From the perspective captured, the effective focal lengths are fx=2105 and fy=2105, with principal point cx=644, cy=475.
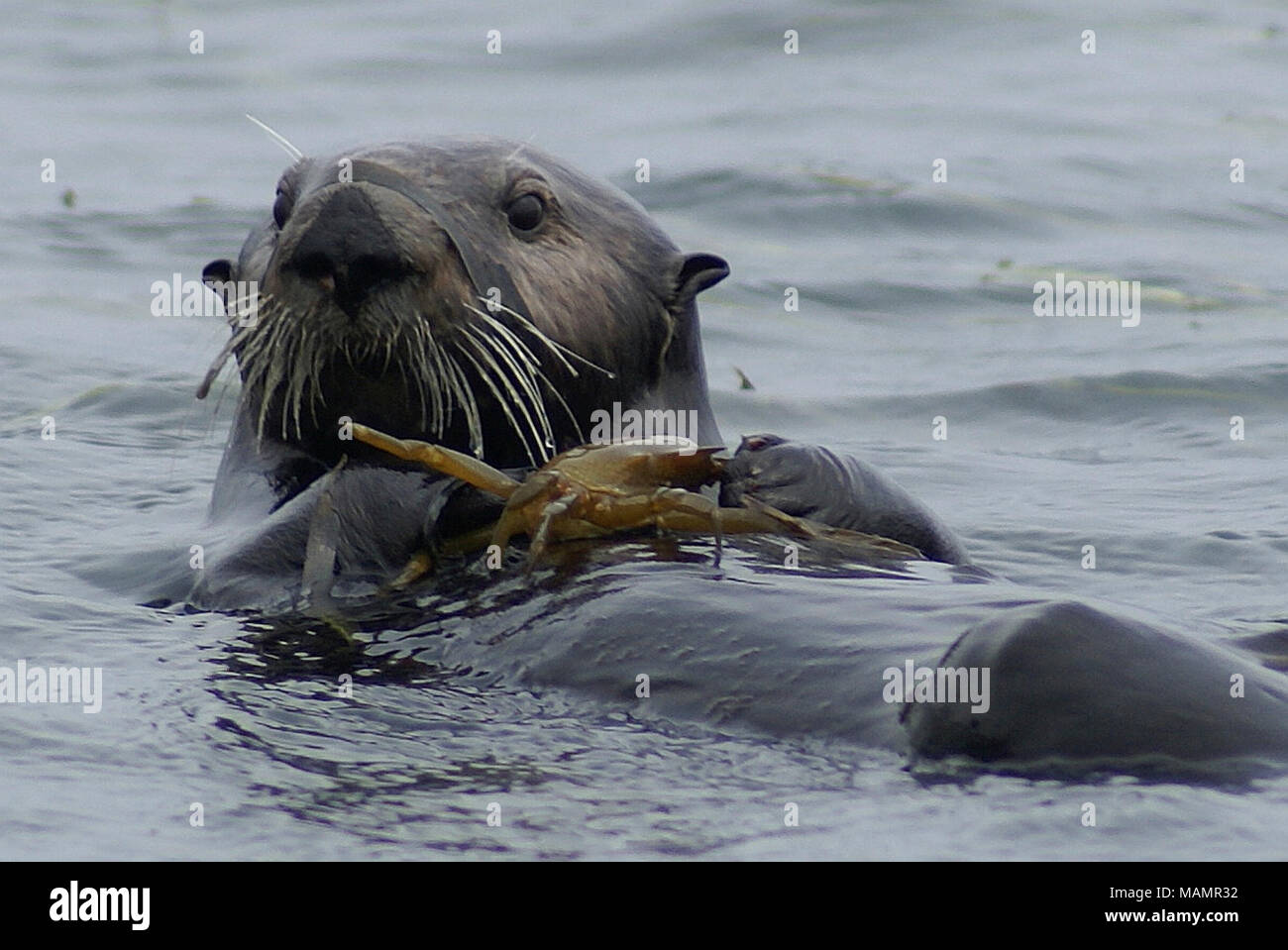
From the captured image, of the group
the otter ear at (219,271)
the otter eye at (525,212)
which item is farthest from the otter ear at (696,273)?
the otter ear at (219,271)

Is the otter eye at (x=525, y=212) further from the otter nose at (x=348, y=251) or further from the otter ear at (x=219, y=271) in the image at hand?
the otter ear at (x=219, y=271)

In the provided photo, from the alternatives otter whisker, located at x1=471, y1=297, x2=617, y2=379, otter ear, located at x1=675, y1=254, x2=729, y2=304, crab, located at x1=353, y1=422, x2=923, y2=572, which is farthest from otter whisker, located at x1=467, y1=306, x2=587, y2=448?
otter ear, located at x1=675, y1=254, x2=729, y2=304

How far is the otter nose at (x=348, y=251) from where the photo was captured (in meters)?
4.22

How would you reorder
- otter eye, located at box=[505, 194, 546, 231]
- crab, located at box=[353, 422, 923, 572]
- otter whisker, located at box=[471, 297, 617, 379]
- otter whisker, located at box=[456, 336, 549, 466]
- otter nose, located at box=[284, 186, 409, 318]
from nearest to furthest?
otter nose, located at box=[284, 186, 409, 318], crab, located at box=[353, 422, 923, 572], otter whisker, located at box=[456, 336, 549, 466], otter whisker, located at box=[471, 297, 617, 379], otter eye, located at box=[505, 194, 546, 231]

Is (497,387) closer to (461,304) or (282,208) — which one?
(461,304)

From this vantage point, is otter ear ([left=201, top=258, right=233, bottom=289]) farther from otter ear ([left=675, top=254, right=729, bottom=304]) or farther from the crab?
otter ear ([left=675, top=254, right=729, bottom=304])

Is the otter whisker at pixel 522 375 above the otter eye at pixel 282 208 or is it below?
below

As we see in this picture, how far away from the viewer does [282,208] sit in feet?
15.2

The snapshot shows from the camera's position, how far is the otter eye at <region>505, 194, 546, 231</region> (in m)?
4.70

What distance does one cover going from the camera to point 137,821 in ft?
10.7

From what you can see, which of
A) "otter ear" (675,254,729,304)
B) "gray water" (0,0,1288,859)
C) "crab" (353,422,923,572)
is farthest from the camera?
"otter ear" (675,254,729,304)

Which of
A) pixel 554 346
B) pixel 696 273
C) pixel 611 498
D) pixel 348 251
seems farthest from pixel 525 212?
pixel 611 498

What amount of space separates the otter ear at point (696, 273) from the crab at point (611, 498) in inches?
22.9
